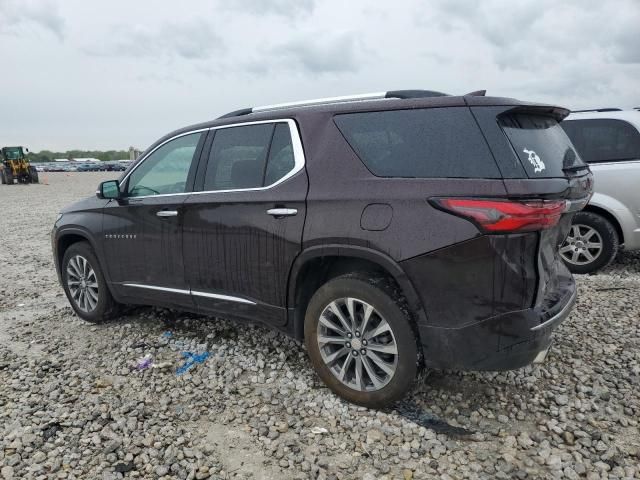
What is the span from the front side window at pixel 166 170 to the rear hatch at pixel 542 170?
7.47 ft

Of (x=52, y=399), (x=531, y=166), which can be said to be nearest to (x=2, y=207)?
(x=52, y=399)

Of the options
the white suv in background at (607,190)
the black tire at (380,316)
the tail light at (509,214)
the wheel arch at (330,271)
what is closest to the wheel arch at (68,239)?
the wheel arch at (330,271)

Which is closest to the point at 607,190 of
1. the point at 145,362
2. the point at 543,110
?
the point at 543,110

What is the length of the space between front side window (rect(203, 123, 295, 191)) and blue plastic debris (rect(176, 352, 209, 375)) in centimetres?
130

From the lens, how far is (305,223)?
10.5ft

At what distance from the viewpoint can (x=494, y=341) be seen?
2686 mm

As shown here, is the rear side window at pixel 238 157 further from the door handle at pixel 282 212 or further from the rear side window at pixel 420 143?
the rear side window at pixel 420 143

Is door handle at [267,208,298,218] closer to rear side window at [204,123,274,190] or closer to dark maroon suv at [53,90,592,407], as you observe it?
dark maroon suv at [53,90,592,407]

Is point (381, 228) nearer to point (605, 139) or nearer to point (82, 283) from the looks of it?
point (82, 283)

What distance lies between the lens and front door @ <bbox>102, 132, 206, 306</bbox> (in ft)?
13.1

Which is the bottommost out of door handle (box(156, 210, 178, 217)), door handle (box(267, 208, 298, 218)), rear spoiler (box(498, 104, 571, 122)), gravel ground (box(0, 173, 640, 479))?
gravel ground (box(0, 173, 640, 479))

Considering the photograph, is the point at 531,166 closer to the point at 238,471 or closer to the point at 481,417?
the point at 481,417

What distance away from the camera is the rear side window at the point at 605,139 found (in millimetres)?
5703

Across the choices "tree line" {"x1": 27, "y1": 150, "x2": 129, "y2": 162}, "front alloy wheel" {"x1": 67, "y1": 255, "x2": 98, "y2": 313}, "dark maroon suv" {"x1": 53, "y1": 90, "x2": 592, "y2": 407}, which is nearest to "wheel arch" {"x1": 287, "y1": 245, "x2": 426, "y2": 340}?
"dark maroon suv" {"x1": 53, "y1": 90, "x2": 592, "y2": 407}
